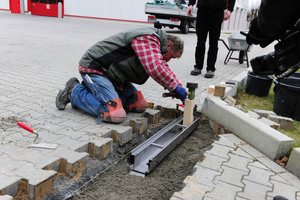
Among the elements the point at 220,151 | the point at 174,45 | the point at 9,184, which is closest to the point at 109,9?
the point at 174,45

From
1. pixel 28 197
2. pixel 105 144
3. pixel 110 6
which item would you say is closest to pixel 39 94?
pixel 105 144

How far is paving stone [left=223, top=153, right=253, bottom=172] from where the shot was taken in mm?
2955

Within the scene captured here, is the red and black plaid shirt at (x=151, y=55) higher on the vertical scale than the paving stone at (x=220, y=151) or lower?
higher

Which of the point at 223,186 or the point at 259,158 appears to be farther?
the point at 259,158

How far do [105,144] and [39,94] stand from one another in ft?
6.68

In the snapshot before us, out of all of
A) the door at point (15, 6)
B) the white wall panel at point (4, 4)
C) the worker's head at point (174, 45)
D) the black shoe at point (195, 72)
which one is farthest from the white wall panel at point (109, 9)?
the worker's head at point (174, 45)

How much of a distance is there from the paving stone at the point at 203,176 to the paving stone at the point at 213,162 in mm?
61

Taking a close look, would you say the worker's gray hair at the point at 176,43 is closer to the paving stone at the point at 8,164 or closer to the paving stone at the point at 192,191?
the paving stone at the point at 192,191

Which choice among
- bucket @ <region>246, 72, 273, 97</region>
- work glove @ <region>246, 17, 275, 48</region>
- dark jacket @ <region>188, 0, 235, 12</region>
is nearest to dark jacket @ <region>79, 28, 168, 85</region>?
work glove @ <region>246, 17, 275, 48</region>

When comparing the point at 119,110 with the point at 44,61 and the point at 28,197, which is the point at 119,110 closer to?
the point at 28,197

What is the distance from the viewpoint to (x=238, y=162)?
304 centimetres

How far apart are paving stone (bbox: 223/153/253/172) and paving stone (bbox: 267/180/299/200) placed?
0.30 m

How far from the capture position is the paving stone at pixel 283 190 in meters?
2.58

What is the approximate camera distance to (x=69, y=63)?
23.5 ft
